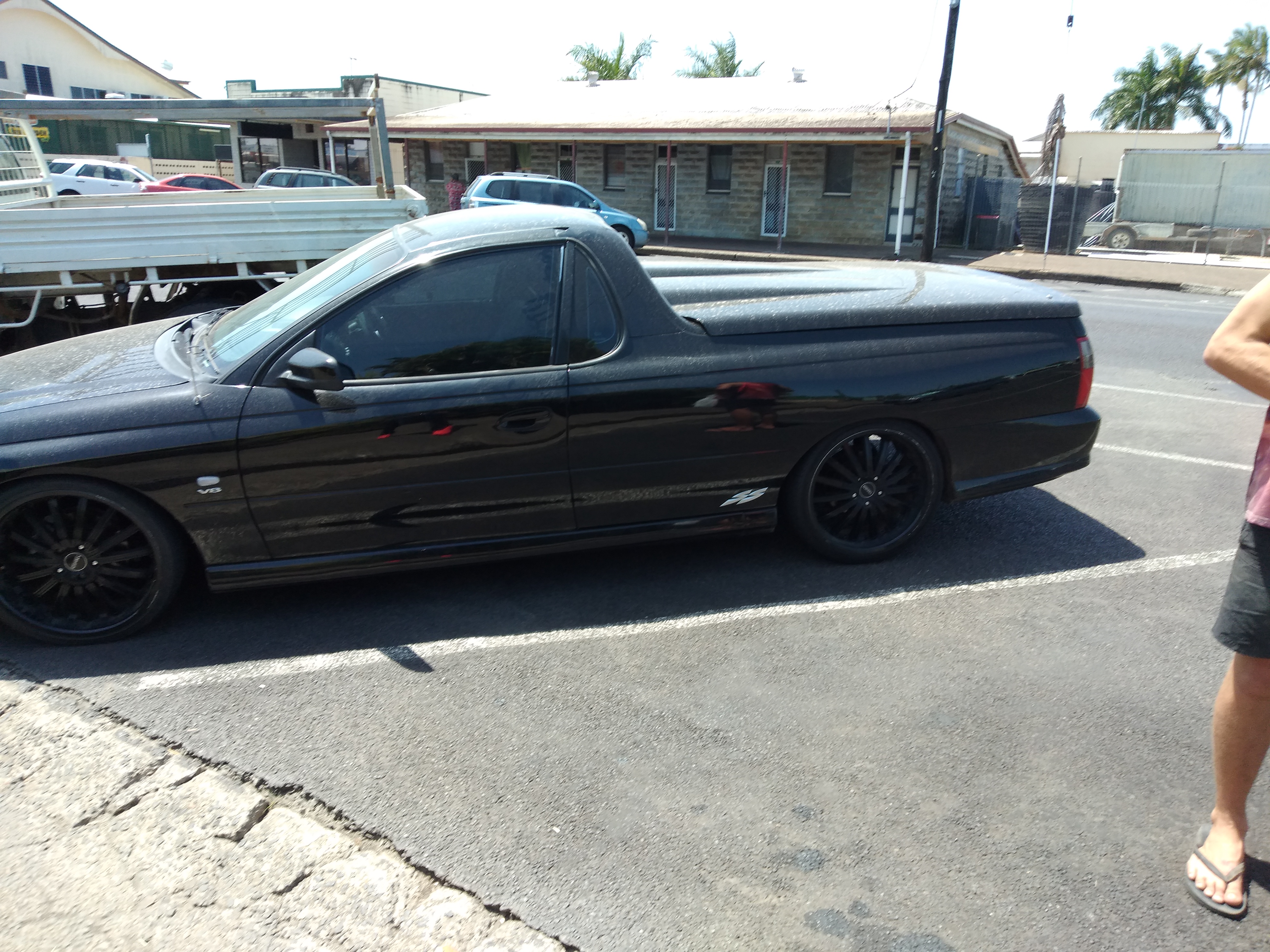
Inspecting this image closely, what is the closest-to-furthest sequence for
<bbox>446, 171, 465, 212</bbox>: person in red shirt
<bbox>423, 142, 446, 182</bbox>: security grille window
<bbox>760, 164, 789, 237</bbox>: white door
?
<bbox>760, 164, 789, 237</bbox>: white door < <bbox>446, 171, 465, 212</bbox>: person in red shirt < <bbox>423, 142, 446, 182</bbox>: security grille window

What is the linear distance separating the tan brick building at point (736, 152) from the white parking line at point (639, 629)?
62.6 ft

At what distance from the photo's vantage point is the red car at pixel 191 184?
2340 centimetres

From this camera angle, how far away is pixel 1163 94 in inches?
2299

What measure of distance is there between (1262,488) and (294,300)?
141 inches

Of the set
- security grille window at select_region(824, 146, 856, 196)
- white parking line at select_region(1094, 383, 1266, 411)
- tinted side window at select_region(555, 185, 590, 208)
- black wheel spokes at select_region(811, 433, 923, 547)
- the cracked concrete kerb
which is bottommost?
the cracked concrete kerb

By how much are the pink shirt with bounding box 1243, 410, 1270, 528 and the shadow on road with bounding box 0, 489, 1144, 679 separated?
191cm

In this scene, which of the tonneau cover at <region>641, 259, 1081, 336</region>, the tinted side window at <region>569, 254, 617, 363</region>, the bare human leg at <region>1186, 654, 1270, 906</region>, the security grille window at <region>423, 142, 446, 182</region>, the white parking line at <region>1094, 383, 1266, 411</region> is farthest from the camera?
the security grille window at <region>423, 142, 446, 182</region>

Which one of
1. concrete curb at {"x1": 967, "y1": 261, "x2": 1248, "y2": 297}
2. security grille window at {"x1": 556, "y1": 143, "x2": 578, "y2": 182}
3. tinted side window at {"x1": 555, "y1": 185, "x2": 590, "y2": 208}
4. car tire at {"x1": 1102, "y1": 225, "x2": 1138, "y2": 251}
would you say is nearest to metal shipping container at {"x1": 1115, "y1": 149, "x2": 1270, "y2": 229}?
car tire at {"x1": 1102, "y1": 225, "x2": 1138, "y2": 251}

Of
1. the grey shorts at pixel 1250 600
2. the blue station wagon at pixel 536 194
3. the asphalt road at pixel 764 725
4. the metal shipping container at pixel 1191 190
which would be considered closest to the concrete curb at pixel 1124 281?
the blue station wagon at pixel 536 194

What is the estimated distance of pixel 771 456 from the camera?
418cm

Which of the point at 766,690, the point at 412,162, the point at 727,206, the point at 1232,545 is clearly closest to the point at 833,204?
the point at 727,206

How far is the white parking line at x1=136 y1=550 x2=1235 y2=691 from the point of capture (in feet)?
11.7

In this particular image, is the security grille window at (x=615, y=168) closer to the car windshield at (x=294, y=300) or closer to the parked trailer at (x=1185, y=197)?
the parked trailer at (x=1185, y=197)

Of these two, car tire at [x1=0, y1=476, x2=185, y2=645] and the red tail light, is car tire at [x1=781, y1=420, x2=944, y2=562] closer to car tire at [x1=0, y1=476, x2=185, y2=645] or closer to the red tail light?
the red tail light
